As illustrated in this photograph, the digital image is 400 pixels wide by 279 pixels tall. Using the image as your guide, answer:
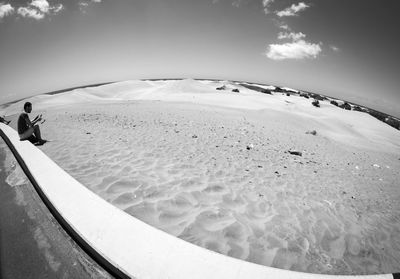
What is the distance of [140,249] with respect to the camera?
2.67 meters

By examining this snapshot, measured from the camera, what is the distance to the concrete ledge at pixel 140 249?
7.97 ft

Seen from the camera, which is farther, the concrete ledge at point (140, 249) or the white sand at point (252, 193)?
the white sand at point (252, 193)

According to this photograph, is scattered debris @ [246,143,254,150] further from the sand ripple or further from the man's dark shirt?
the man's dark shirt

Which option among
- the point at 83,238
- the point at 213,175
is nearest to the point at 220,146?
the point at 213,175

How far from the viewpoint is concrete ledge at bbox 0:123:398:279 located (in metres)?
2.43

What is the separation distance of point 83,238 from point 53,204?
1107 mm

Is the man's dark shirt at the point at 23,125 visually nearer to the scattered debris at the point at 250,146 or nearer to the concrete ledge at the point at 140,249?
the concrete ledge at the point at 140,249

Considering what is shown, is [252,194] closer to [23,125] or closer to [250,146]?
[250,146]

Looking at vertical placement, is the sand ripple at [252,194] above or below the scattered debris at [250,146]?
below

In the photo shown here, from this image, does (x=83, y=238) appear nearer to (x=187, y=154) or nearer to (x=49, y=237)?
(x=49, y=237)

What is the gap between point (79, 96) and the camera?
31000 mm

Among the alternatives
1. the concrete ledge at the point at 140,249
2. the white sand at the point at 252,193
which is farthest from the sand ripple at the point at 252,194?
the concrete ledge at the point at 140,249

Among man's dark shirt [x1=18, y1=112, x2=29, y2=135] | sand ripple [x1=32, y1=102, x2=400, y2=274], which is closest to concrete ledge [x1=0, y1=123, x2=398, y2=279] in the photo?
sand ripple [x1=32, y1=102, x2=400, y2=274]

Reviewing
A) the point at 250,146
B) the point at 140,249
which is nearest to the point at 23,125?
the point at 140,249
